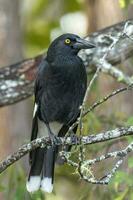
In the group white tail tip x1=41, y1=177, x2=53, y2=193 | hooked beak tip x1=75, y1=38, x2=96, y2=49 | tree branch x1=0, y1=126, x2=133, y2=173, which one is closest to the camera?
tree branch x1=0, y1=126, x2=133, y2=173

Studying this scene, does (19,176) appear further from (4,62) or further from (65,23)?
(65,23)

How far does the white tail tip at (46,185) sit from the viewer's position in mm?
6547

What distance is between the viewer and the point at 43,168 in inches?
265

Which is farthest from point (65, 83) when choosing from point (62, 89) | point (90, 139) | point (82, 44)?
point (90, 139)

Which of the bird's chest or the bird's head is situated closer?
the bird's chest

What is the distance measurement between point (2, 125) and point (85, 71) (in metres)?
2.20

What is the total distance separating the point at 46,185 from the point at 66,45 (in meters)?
1.27

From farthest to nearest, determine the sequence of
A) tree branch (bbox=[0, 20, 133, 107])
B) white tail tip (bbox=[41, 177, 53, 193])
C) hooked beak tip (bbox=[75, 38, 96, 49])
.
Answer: tree branch (bbox=[0, 20, 133, 107])
white tail tip (bbox=[41, 177, 53, 193])
hooked beak tip (bbox=[75, 38, 96, 49])

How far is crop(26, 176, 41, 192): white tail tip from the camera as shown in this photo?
6.31 m

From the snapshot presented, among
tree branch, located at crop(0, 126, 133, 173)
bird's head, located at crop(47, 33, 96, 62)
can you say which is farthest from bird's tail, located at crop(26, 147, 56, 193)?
tree branch, located at crop(0, 126, 133, 173)

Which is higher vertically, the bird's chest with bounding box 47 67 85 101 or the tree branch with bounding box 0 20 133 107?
the tree branch with bounding box 0 20 133 107

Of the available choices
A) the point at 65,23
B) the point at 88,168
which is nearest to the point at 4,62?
the point at 65,23

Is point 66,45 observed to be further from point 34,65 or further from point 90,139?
point 90,139

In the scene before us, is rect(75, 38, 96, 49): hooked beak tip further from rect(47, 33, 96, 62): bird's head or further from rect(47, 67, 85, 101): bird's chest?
rect(47, 67, 85, 101): bird's chest
